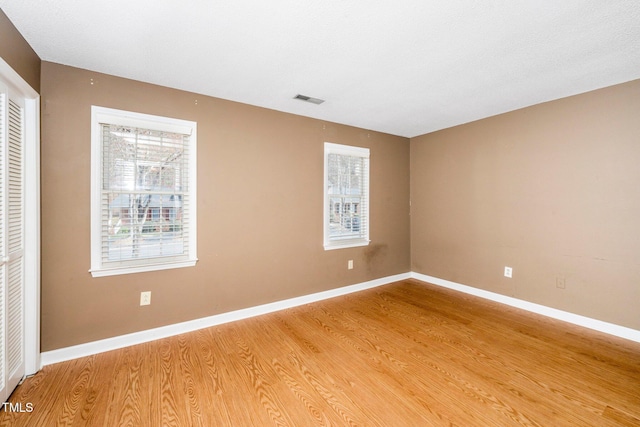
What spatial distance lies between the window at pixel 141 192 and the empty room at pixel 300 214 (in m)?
0.02

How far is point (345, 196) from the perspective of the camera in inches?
158

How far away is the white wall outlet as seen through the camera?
2.59 m

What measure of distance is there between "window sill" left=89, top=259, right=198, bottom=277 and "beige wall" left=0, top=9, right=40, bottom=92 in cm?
150

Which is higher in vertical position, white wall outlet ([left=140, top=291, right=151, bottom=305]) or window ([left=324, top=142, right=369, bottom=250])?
window ([left=324, top=142, right=369, bottom=250])

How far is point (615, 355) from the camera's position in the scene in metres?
2.37

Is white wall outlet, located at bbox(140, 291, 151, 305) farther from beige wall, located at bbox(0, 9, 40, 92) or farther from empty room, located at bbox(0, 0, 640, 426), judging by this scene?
beige wall, located at bbox(0, 9, 40, 92)

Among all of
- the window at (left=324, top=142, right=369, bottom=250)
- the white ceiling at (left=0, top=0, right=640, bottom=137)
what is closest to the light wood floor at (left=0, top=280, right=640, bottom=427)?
the window at (left=324, top=142, right=369, bottom=250)

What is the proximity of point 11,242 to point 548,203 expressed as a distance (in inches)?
191

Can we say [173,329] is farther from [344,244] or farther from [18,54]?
[18,54]

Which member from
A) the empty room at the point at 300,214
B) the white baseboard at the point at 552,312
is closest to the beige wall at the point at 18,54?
the empty room at the point at 300,214

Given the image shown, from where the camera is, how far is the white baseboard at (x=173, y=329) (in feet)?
7.51

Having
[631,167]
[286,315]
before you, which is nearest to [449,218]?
[631,167]

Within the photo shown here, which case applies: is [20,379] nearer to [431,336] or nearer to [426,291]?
[431,336]

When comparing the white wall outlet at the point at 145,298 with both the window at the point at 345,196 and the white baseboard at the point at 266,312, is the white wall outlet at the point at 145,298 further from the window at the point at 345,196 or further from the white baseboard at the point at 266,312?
the window at the point at 345,196
